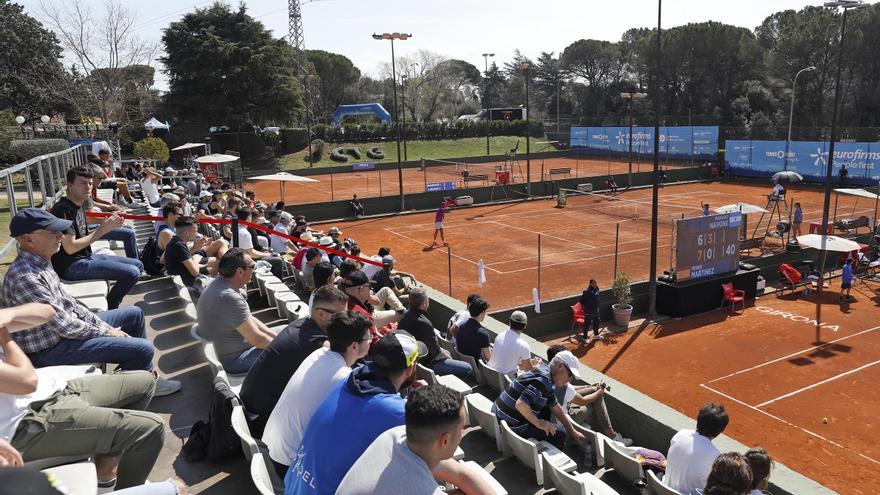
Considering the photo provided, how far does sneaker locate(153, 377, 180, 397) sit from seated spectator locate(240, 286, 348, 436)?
168 centimetres

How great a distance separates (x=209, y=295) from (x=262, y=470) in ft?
7.76

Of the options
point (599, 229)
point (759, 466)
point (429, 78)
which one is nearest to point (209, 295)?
point (759, 466)

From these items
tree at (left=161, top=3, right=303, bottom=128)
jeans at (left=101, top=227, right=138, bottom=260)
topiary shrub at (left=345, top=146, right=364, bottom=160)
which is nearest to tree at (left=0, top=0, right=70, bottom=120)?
tree at (left=161, top=3, right=303, bottom=128)

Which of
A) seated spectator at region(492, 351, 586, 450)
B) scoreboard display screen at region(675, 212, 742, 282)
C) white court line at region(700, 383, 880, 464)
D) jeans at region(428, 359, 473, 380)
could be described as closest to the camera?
seated spectator at region(492, 351, 586, 450)

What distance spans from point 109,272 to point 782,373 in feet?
43.6

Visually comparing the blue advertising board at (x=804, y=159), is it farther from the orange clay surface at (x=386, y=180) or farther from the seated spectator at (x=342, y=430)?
the seated spectator at (x=342, y=430)

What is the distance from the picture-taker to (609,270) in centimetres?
2250

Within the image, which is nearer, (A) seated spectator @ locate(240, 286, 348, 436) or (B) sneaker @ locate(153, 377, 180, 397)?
(A) seated spectator @ locate(240, 286, 348, 436)

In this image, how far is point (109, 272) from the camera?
→ 7164mm

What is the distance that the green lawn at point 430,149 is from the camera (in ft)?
211

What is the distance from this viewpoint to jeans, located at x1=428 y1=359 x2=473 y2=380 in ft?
26.3

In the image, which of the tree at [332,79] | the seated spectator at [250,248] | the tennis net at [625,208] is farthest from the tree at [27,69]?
the tree at [332,79]

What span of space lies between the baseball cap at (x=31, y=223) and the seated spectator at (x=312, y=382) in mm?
2452

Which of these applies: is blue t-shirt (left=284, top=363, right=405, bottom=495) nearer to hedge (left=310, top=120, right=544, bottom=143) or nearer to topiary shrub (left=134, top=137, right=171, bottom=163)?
topiary shrub (left=134, top=137, right=171, bottom=163)
